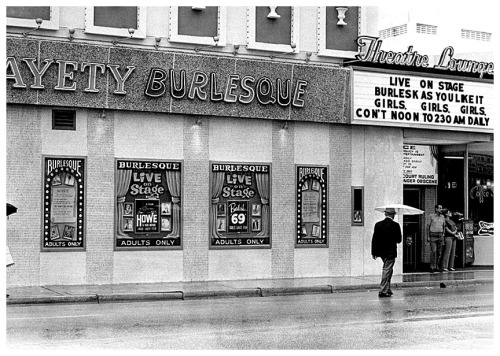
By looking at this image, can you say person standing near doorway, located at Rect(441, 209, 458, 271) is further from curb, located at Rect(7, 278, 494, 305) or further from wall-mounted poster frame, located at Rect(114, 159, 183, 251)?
wall-mounted poster frame, located at Rect(114, 159, 183, 251)

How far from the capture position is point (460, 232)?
85.6 ft

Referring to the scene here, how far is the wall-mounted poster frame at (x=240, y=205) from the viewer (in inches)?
851

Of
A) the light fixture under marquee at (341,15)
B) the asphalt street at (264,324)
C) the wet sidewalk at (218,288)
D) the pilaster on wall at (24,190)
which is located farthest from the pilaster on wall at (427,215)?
the pilaster on wall at (24,190)

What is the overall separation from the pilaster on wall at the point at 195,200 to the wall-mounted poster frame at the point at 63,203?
97.2 inches

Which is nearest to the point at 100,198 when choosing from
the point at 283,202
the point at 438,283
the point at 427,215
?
the point at 283,202

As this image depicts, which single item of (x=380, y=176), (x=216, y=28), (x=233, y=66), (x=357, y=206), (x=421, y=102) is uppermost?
(x=216, y=28)

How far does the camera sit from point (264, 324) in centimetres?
1352

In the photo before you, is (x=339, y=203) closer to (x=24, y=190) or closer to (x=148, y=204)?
(x=148, y=204)

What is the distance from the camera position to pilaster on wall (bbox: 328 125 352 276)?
903 inches

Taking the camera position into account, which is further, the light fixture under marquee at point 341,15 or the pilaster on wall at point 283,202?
the light fixture under marquee at point 341,15

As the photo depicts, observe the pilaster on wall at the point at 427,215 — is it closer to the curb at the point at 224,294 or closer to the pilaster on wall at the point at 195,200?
the pilaster on wall at the point at 195,200

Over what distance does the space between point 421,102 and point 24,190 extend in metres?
10.7
